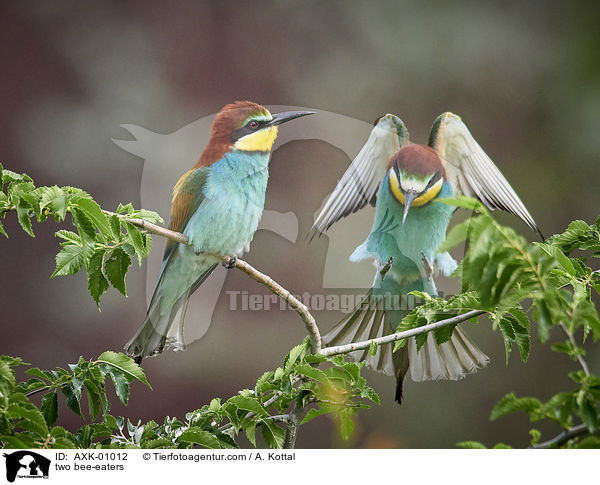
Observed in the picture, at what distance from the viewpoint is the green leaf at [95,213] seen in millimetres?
757

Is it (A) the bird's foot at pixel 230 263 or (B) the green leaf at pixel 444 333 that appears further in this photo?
(A) the bird's foot at pixel 230 263

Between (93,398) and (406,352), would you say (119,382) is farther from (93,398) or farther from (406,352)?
(406,352)

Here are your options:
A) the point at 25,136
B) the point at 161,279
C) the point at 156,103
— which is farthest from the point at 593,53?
the point at 25,136

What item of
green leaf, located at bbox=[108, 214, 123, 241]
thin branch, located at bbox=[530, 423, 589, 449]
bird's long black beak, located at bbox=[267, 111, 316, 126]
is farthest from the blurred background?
thin branch, located at bbox=[530, 423, 589, 449]

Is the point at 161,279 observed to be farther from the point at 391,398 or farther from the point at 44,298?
the point at 391,398

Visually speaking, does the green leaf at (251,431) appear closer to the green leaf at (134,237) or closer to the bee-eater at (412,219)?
the green leaf at (134,237)

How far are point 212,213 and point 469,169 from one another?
61 cm

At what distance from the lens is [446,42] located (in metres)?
1.52

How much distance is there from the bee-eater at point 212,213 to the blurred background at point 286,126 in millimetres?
49

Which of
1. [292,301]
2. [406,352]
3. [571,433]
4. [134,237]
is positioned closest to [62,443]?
[134,237]

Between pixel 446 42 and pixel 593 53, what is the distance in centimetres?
37

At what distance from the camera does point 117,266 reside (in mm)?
920

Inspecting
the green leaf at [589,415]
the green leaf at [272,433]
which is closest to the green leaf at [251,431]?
the green leaf at [272,433]
